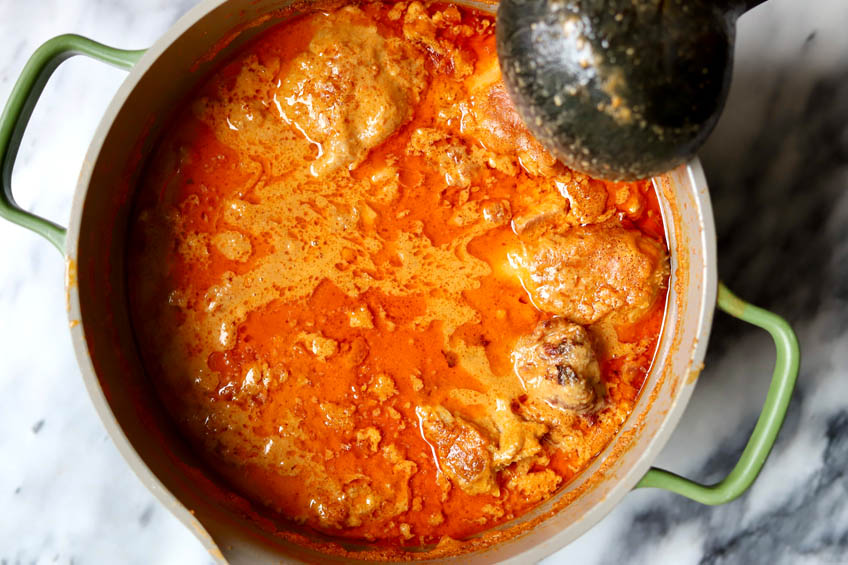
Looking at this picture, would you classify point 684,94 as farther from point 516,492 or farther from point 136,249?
point 136,249

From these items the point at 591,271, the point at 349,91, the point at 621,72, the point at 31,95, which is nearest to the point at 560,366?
the point at 591,271

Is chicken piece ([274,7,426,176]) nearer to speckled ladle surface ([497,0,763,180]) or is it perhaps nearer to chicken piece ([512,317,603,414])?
speckled ladle surface ([497,0,763,180])

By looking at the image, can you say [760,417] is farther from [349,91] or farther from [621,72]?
[349,91]

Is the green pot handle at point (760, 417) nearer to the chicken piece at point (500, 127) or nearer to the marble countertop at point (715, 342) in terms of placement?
the marble countertop at point (715, 342)

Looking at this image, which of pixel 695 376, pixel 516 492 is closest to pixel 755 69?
pixel 695 376

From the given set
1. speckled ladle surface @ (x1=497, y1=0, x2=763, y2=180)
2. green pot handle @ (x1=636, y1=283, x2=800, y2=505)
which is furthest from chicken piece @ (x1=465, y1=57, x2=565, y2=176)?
green pot handle @ (x1=636, y1=283, x2=800, y2=505)
